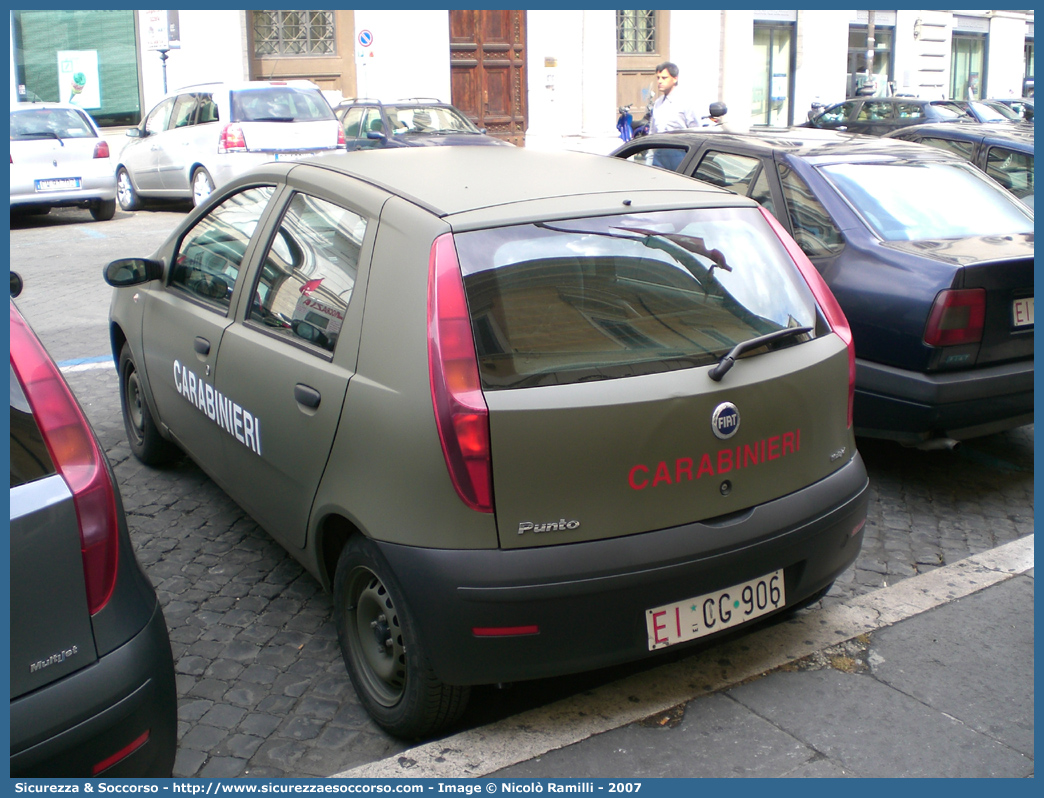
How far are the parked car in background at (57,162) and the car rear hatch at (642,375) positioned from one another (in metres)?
13.2

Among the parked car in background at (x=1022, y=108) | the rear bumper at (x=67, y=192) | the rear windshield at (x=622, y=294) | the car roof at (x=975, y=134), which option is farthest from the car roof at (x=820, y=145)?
the parked car in background at (x=1022, y=108)

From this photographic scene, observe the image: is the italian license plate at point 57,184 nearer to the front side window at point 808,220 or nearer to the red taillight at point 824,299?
the front side window at point 808,220

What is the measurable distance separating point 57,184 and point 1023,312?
1329 centimetres

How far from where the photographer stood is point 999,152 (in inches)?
316

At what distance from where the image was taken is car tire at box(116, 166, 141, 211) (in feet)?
53.8

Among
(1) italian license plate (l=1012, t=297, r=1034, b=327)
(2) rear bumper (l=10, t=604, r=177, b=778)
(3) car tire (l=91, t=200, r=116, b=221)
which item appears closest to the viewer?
(2) rear bumper (l=10, t=604, r=177, b=778)

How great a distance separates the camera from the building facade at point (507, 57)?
74.1 ft

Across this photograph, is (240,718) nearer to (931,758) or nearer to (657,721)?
(657,721)

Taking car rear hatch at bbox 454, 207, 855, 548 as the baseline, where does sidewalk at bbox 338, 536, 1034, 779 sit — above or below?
below

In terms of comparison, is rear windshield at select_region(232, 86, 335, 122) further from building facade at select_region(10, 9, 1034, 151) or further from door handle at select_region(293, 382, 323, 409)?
door handle at select_region(293, 382, 323, 409)

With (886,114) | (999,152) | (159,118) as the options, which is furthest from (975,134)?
(886,114)

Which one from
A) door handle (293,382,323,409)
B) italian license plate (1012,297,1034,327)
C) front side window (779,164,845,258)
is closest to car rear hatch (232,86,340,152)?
front side window (779,164,845,258)

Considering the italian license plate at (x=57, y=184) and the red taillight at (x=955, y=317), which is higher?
the italian license plate at (x=57, y=184)

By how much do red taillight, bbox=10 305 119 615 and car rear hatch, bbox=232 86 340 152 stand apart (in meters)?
12.5
